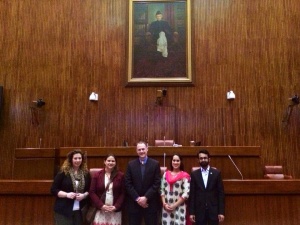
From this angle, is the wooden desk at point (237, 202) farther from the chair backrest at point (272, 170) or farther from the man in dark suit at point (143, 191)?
the chair backrest at point (272, 170)

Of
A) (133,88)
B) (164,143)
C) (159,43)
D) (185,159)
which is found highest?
(159,43)

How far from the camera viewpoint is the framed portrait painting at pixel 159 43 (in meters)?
7.68

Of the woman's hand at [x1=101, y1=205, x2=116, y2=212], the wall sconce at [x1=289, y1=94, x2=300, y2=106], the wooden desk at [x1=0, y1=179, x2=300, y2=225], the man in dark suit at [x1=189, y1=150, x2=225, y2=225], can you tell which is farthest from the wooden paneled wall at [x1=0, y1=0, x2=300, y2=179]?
the woman's hand at [x1=101, y1=205, x2=116, y2=212]

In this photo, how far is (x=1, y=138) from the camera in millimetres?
7719

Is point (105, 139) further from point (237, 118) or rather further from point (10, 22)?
point (10, 22)

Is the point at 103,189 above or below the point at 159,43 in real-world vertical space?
below

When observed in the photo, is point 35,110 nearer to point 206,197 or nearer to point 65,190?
point 65,190

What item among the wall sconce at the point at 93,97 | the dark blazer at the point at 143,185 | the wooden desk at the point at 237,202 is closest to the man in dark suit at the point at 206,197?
the dark blazer at the point at 143,185

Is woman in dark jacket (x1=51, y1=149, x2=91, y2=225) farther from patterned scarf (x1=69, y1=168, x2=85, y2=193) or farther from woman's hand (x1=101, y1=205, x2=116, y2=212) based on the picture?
woman's hand (x1=101, y1=205, x2=116, y2=212)

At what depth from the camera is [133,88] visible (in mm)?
7730

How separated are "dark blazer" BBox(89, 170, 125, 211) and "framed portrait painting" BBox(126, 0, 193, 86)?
442 cm

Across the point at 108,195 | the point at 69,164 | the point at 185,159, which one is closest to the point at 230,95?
the point at 185,159

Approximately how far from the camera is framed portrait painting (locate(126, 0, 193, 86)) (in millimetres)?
7676

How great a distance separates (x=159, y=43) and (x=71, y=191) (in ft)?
17.3
